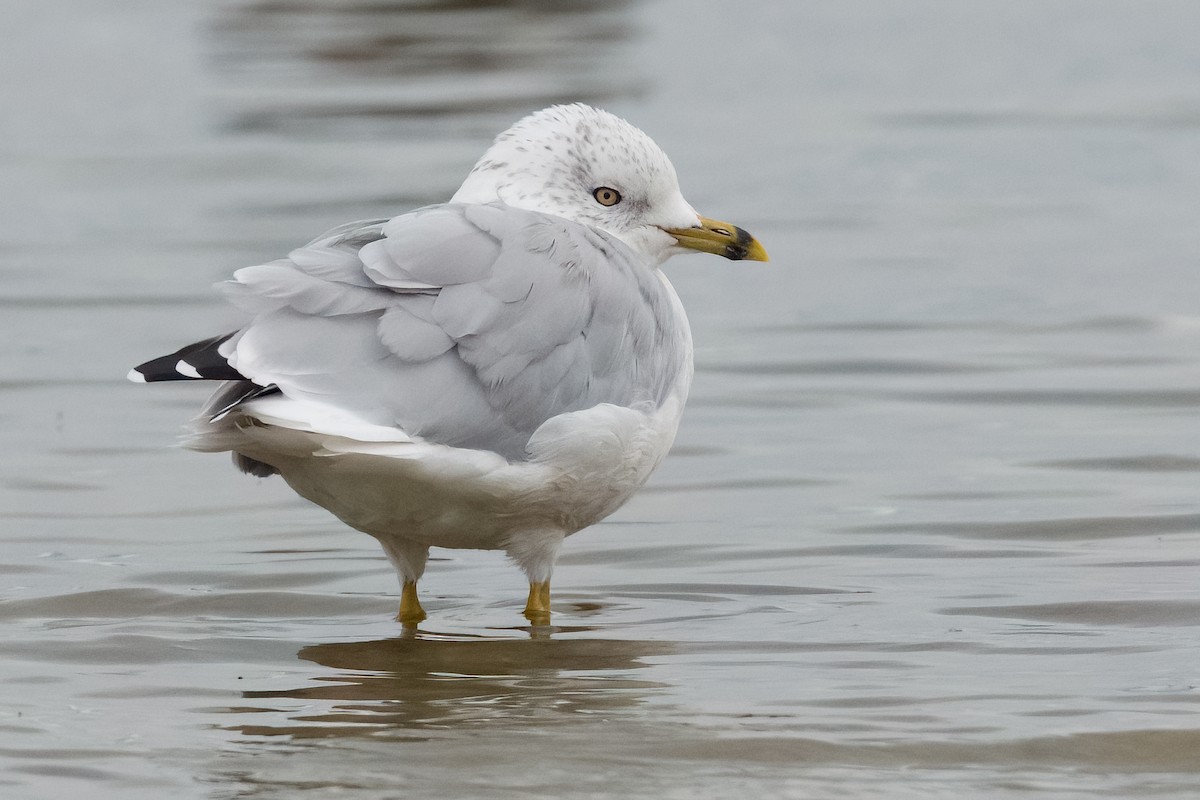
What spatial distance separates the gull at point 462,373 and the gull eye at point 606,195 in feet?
0.40

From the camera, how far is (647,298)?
566 cm

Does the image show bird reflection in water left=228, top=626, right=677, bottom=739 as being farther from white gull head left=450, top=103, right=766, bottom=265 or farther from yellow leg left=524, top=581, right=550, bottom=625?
white gull head left=450, top=103, right=766, bottom=265

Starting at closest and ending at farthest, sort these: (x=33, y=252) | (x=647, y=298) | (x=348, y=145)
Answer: (x=647, y=298) → (x=33, y=252) → (x=348, y=145)

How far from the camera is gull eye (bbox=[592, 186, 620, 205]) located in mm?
6016

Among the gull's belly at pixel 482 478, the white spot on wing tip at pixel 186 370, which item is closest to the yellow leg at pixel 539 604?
the gull's belly at pixel 482 478

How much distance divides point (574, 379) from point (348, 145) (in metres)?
11.0

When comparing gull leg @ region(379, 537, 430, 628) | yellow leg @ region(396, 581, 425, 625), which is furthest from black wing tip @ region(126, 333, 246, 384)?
yellow leg @ region(396, 581, 425, 625)

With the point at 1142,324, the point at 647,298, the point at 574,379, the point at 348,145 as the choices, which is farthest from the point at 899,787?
the point at 348,145

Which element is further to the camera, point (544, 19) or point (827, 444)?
point (544, 19)

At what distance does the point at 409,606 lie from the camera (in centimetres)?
579

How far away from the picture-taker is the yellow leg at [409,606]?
5770mm

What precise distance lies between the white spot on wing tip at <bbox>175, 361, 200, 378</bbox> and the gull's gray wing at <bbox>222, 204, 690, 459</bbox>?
105 millimetres

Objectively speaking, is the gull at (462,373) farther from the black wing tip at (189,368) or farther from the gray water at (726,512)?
the gray water at (726,512)

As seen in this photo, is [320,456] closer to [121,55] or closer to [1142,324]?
[1142,324]
